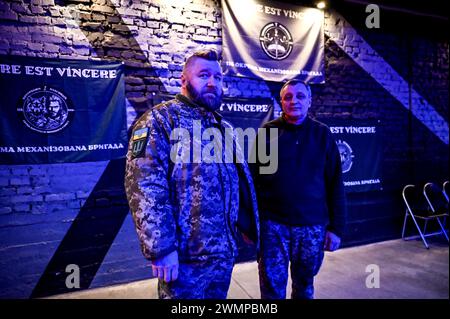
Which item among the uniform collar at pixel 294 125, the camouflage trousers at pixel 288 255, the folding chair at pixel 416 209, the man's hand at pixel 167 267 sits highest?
the uniform collar at pixel 294 125

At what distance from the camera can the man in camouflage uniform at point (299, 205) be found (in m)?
2.01

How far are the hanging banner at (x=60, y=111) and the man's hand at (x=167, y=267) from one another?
1985mm

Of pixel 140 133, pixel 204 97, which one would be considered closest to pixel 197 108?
pixel 204 97

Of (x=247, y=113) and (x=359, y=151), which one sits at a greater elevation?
(x=247, y=113)

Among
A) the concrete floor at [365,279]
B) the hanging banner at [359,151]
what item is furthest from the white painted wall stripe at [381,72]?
the concrete floor at [365,279]

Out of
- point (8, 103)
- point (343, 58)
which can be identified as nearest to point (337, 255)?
point (343, 58)

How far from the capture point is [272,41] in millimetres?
3574

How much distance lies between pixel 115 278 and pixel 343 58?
4269 mm

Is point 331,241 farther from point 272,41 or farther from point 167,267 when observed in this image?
point 272,41

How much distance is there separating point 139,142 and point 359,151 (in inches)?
144

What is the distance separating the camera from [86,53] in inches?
115

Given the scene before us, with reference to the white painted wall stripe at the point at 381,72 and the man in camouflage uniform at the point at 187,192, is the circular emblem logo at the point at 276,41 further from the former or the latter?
the man in camouflage uniform at the point at 187,192
